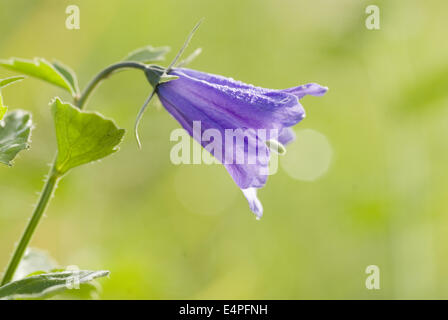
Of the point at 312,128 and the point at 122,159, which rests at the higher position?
the point at 312,128

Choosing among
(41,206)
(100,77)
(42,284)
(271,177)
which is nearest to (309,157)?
(271,177)

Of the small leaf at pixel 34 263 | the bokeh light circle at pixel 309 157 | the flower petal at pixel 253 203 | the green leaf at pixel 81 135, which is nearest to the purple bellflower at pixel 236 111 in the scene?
the flower petal at pixel 253 203

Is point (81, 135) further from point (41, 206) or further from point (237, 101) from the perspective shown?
point (237, 101)

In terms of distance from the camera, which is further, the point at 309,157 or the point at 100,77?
the point at 309,157

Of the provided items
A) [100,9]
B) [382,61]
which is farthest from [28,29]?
[382,61]

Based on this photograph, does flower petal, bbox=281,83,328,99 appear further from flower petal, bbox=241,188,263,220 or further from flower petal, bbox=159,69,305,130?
flower petal, bbox=241,188,263,220

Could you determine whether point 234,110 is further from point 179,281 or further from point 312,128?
point 312,128
